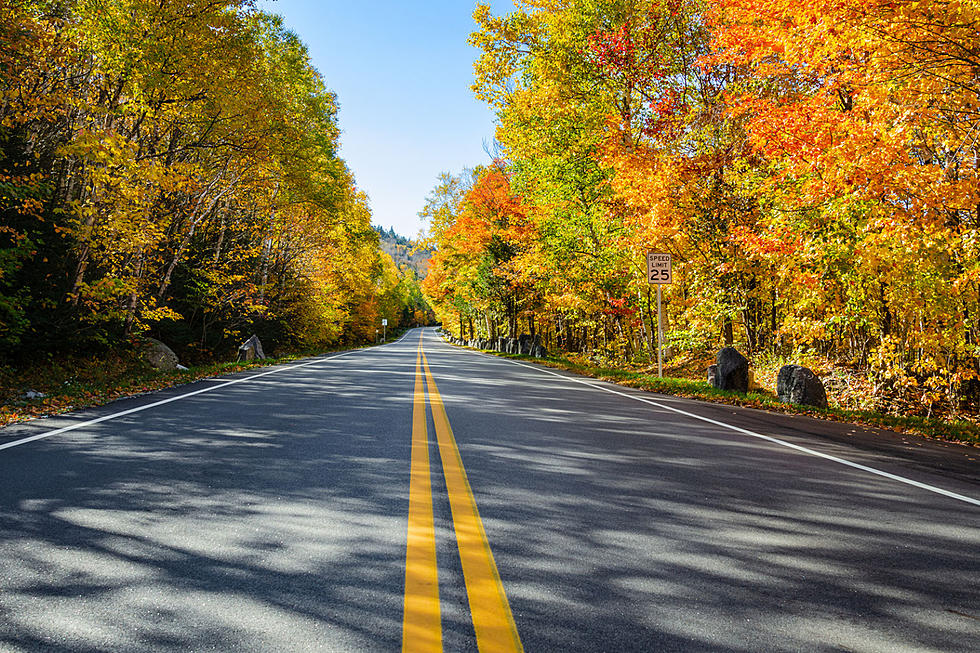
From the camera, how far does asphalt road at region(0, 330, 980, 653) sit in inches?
90.0

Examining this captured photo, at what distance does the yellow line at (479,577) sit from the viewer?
219 centimetres

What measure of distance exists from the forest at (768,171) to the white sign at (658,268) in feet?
2.18

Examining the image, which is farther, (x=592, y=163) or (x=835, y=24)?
(x=592, y=163)

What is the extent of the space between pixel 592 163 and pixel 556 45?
3710 mm

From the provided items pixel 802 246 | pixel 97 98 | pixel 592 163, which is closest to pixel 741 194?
pixel 802 246

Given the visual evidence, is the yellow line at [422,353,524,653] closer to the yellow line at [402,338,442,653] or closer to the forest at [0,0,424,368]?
the yellow line at [402,338,442,653]

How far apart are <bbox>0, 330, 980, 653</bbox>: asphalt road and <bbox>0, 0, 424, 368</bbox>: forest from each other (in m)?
7.24

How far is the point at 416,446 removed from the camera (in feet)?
18.8

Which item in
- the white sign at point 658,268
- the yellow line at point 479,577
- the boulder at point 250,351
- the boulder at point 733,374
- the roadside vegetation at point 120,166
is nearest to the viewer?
the yellow line at point 479,577

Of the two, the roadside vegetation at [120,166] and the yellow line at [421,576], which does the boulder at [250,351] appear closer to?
the roadside vegetation at [120,166]

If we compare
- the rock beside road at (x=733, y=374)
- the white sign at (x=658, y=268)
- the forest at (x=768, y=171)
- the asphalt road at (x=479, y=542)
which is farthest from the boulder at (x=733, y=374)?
the asphalt road at (x=479, y=542)

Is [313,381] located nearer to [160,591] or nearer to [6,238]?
[6,238]

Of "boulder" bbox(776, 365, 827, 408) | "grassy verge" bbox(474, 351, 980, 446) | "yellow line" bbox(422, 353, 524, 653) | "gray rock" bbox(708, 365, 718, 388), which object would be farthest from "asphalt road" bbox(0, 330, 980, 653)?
"gray rock" bbox(708, 365, 718, 388)

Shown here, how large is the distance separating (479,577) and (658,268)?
40.1ft
